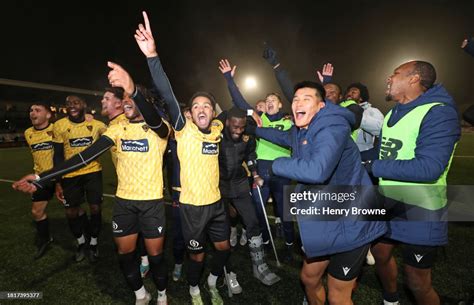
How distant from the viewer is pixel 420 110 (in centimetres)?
246

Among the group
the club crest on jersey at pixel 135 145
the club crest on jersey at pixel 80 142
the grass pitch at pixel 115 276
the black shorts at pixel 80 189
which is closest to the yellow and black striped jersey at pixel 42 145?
the club crest on jersey at pixel 80 142

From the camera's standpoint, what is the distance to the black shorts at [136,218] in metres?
3.32

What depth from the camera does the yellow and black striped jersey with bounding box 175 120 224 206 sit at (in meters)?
3.31

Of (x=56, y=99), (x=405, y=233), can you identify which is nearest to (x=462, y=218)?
(x=405, y=233)

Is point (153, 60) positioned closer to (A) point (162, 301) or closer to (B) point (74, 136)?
(A) point (162, 301)

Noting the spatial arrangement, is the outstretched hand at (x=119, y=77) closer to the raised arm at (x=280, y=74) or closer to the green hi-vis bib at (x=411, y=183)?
the raised arm at (x=280, y=74)

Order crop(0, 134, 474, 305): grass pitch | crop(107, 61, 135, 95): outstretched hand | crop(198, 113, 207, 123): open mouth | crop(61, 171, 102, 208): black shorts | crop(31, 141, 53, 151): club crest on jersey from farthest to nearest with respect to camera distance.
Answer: crop(31, 141, 53, 151): club crest on jersey → crop(61, 171, 102, 208): black shorts → crop(0, 134, 474, 305): grass pitch → crop(198, 113, 207, 123): open mouth → crop(107, 61, 135, 95): outstretched hand

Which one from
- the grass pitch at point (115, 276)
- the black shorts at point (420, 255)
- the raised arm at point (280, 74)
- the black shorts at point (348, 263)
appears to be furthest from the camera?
the raised arm at point (280, 74)

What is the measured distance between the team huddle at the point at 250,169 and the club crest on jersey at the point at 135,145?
0.06 feet

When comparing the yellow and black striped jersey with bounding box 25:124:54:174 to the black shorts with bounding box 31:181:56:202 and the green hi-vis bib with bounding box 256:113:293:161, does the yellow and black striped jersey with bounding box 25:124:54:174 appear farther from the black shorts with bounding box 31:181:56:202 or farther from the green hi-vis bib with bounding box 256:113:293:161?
the green hi-vis bib with bounding box 256:113:293:161

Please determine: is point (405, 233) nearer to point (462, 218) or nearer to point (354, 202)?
point (354, 202)

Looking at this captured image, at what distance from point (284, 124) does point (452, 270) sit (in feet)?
11.8

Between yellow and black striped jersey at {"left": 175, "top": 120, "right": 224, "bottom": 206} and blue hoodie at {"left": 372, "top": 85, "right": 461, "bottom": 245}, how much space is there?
1.85 metres

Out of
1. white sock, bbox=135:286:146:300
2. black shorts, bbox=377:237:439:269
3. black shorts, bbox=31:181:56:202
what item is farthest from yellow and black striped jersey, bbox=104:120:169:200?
black shorts, bbox=377:237:439:269
